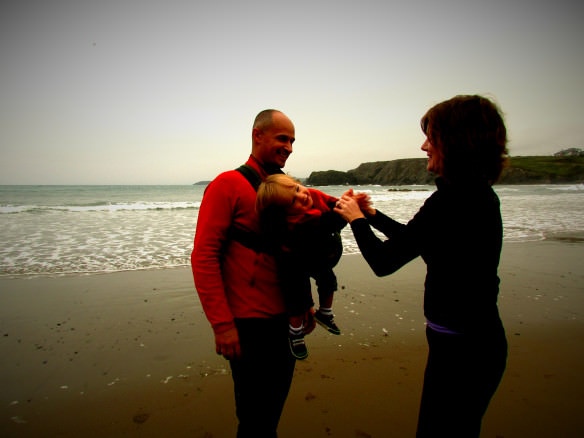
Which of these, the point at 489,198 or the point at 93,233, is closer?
the point at 489,198

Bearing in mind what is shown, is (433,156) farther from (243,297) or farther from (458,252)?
(243,297)

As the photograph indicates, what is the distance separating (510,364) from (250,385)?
3246 millimetres

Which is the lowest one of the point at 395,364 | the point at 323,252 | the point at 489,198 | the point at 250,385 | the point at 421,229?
the point at 395,364

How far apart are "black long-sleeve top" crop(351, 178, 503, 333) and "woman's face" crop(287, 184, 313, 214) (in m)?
0.66

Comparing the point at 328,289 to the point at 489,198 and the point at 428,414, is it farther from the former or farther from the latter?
the point at 489,198

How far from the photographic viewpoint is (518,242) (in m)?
9.69

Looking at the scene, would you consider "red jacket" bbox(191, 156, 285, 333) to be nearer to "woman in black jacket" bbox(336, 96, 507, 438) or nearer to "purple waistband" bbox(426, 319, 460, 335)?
"woman in black jacket" bbox(336, 96, 507, 438)

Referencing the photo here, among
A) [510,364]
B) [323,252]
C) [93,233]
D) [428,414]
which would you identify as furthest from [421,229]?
[93,233]

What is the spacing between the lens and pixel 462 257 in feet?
4.90

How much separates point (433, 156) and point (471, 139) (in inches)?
7.7

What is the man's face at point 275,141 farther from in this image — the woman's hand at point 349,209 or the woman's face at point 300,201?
the woman's hand at point 349,209

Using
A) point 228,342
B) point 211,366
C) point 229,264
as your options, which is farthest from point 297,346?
point 211,366

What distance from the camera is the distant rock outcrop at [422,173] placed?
5919 cm

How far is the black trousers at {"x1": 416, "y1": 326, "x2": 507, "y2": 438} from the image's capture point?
1536 mm
